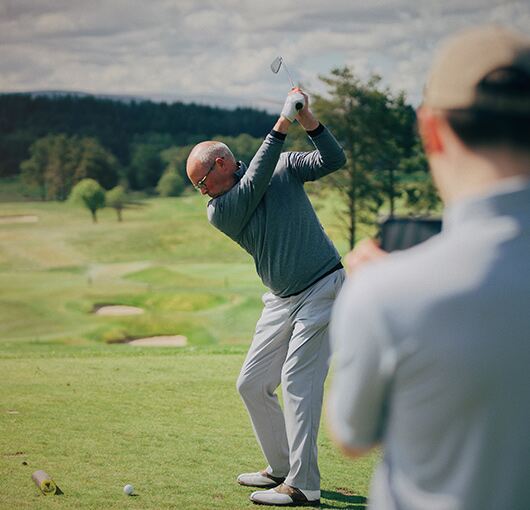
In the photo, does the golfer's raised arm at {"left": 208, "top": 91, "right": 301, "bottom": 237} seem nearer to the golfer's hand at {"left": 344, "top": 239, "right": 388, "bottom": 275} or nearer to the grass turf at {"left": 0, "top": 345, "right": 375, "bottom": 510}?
the grass turf at {"left": 0, "top": 345, "right": 375, "bottom": 510}

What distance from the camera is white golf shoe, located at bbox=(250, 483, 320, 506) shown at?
4.58 metres

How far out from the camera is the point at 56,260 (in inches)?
950

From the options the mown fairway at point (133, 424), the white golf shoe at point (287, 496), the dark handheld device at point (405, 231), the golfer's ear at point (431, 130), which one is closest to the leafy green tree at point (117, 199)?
the mown fairway at point (133, 424)

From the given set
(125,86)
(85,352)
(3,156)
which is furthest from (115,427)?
(125,86)

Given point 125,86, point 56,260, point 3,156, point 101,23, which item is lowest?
point 56,260

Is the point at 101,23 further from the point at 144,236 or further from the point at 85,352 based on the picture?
the point at 85,352

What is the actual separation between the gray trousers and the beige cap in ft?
11.6

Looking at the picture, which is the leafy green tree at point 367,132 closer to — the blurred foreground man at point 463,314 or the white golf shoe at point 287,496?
the white golf shoe at point 287,496

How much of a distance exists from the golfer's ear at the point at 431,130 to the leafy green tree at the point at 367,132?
27643mm

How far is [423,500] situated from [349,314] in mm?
267

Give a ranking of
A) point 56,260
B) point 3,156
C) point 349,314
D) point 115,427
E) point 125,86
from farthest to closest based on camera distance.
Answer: point 125,86 → point 3,156 → point 56,260 → point 115,427 → point 349,314

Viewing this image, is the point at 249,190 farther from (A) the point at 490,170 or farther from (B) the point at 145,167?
(B) the point at 145,167

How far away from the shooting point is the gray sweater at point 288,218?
4742mm

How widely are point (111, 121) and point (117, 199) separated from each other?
3.79 m
